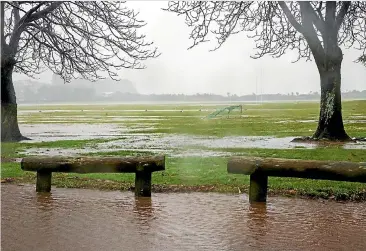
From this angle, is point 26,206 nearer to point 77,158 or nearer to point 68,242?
point 77,158

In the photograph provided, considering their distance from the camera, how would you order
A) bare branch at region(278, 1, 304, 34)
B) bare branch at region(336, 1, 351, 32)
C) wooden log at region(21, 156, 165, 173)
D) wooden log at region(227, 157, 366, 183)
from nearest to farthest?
wooden log at region(227, 157, 366, 183) → wooden log at region(21, 156, 165, 173) → bare branch at region(278, 1, 304, 34) → bare branch at region(336, 1, 351, 32)

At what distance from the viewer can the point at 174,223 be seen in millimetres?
5859

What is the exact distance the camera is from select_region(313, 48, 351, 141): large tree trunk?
57.2 feet

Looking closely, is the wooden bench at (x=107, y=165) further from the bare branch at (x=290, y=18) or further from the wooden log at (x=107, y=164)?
the bare branch at (x=290, y=18)

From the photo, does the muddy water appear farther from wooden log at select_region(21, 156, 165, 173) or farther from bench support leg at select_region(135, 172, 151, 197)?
wooden log at select_region(21, 156, 165, 173)

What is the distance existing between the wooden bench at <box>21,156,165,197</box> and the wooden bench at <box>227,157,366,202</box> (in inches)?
50.0

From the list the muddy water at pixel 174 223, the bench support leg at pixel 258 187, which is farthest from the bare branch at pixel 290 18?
the bench support leg at pixel 258 187

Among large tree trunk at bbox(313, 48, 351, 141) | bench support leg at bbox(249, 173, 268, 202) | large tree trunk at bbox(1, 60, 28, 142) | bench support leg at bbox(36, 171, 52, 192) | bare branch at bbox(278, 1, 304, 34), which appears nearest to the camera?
bench support leg at bbox(249, 173, 268, 202)

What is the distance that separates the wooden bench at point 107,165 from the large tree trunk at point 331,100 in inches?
455

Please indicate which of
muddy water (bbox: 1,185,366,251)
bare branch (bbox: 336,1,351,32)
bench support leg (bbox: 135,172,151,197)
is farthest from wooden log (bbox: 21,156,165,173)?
bare branch (bbox: 336,1,351,32)

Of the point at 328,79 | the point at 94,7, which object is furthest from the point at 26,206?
the point at 328,79

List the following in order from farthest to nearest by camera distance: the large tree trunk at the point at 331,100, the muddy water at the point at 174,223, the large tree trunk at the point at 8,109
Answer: the large tree trunk at the point at 8,109
the large tree trunk at the point at 331,100
the muddy water at the point at 174,223

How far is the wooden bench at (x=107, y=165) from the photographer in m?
7.23

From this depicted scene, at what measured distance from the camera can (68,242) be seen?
5031 millimetres
